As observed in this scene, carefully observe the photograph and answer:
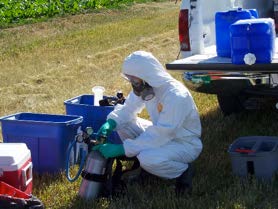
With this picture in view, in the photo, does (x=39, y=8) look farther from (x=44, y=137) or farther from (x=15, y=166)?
(x=15, y=166)

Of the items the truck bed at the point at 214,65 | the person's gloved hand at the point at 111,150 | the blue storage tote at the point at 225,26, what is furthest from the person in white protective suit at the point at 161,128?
the blue storage tote at the point at 225,26

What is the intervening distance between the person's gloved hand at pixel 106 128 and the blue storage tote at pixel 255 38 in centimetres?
117

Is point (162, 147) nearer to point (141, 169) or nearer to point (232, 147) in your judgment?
point (141, 169)

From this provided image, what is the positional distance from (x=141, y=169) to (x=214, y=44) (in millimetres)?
1969

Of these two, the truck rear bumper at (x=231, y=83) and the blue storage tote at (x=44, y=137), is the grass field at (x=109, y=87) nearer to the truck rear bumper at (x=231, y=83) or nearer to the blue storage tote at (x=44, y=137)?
the blue storage tote at (x=44, y=137)

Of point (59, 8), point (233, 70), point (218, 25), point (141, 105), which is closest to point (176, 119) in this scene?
point (141, 105)

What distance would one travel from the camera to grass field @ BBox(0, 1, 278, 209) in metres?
4.48

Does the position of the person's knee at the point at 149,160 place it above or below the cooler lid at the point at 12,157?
below

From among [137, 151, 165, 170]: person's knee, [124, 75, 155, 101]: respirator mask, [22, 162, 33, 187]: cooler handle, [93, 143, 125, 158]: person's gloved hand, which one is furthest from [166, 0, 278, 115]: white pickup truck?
[22, 162, 33, 187]: cooler handle

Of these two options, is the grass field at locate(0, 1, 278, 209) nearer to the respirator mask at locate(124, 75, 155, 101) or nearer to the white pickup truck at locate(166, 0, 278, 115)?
the white pickup truck at locate(166, 0, 278, 115)

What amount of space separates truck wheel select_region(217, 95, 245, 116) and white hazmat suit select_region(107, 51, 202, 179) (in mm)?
1839

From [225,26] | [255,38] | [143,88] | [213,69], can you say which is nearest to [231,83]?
[213,69]

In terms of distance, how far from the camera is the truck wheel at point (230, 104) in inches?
253

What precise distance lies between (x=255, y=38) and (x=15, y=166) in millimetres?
2113
